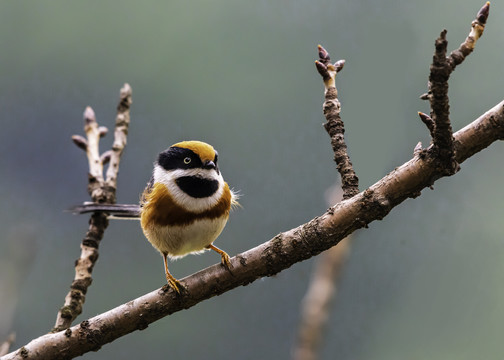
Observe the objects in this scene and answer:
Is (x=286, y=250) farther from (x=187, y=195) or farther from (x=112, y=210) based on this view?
(x=112, y=210)

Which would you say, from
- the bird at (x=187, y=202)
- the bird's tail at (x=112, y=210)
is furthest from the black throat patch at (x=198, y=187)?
the bird's tail at (x=112, y=210)

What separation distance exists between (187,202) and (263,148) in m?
6.24

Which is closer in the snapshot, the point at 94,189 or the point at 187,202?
the point at 187,202

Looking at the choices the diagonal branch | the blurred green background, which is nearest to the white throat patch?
the diagonal branch

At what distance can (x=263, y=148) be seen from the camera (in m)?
9.05

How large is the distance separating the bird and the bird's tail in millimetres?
254

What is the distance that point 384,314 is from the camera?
8266 mm

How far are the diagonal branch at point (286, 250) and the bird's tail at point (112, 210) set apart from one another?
0.88 m

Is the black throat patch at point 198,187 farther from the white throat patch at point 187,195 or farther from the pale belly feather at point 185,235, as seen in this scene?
the pale belly feather at point 185,235

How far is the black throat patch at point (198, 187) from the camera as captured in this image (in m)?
2.86

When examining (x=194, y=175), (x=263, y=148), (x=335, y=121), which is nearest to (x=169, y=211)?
(x=194, y=175)

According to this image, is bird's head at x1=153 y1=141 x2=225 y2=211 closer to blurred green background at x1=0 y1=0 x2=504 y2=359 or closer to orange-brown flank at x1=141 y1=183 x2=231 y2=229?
orange-brown flank at x1=141 y1=183 x2=231 y2=229

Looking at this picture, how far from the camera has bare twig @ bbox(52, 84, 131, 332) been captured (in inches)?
109

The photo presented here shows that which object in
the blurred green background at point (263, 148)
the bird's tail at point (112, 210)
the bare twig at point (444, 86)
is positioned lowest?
the bare twig at point (444, 86)
